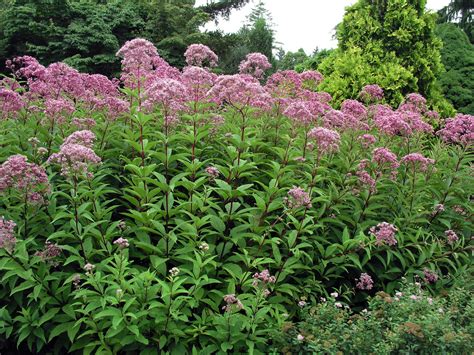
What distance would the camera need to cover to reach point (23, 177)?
3.63m

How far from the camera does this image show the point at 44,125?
471cm

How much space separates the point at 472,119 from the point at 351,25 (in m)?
4.57

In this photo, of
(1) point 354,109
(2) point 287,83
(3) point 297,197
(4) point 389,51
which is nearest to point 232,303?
(3) point 297,197

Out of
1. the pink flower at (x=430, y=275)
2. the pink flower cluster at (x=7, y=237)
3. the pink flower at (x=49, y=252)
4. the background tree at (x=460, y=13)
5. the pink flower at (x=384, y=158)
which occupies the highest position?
the background tree at (x=460, y=13)

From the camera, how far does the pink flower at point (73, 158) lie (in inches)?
138

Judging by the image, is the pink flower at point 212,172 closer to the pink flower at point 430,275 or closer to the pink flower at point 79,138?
the pink flower at point 79,138

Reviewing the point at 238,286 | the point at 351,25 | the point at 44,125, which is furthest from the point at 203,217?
the point at 351,25

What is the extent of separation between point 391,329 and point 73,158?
8.49ft

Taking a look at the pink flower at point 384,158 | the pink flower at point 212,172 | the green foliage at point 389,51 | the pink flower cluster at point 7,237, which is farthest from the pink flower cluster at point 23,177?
the green foliage at point 389,51

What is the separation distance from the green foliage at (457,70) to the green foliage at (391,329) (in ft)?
36.3

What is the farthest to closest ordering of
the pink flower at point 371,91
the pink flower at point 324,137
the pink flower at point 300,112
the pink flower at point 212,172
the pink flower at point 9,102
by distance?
the pink flower at point 371,91 < the pink flower at point 9,102 < the pink flower at point 300,112 < the pink flower at point 324,137 < the pink flower at point 212,172

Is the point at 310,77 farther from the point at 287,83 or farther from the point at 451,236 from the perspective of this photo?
the point at 451,236

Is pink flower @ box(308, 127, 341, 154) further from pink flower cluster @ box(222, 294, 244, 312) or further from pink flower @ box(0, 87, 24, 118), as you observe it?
pink flower @ box(0, 87, 24, 118)

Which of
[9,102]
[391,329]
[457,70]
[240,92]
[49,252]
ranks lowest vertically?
[391,329]
